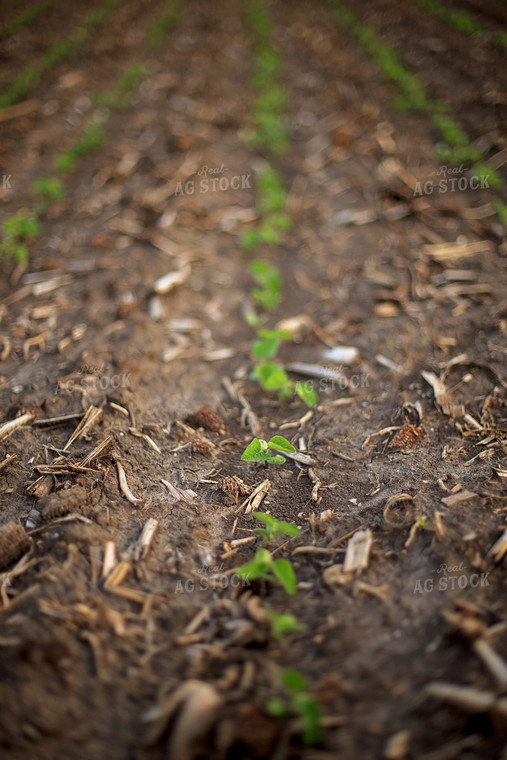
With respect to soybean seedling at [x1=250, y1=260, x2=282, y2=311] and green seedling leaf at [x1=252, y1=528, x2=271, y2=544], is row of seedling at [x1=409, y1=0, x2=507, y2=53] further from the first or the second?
green seedling leaf at [x1=252, y1=528, x2=271, y2=544]

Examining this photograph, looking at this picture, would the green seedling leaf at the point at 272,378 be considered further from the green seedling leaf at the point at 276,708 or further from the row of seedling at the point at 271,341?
the green seedling leaf at the point at 276,708

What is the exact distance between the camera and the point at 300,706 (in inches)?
60.8

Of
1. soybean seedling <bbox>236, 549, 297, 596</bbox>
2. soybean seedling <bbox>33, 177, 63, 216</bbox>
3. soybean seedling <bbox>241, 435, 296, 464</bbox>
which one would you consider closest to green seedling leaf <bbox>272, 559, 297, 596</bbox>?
soybean seedling <bbox>236, 549, 297, 596</bbox>

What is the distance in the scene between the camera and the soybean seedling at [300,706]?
150 cm

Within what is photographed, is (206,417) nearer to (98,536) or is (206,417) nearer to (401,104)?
(98,536)

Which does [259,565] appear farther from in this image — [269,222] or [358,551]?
[269,222]

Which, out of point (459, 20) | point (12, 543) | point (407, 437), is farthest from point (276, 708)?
point (459, 20)

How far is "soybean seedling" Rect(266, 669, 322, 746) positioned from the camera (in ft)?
4.93

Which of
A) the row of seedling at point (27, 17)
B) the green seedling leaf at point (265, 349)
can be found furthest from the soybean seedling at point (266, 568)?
the row of seedling at point (27, 17)

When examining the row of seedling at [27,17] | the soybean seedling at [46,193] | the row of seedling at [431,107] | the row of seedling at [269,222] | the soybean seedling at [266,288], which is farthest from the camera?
the row of seedling at [27,17]

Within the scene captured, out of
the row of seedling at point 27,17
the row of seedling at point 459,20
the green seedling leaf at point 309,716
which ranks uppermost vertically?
the row of seedling at point 27,17

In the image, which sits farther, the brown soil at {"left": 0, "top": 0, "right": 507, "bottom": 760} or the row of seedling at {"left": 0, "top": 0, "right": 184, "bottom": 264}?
the row of seedling at {"left": 0, "top": 0, "right": 184, "bottom": 264}

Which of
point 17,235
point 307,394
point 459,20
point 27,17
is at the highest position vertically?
point 27,17

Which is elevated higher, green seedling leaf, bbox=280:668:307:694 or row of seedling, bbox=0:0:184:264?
row of seedling, bbox=0:0:184:264
